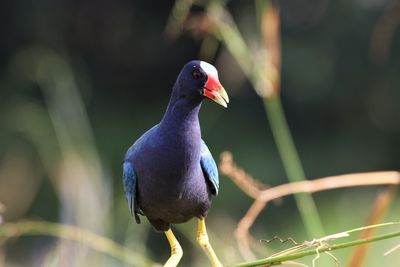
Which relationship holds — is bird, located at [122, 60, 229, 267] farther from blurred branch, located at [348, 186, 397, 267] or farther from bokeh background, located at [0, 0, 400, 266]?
bokeh background, located at [0, 0, 400, 266]

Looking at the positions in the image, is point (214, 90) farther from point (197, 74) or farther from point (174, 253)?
point (174, 253)

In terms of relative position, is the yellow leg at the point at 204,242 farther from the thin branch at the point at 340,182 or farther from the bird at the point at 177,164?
the thin branch at the point at 340,182

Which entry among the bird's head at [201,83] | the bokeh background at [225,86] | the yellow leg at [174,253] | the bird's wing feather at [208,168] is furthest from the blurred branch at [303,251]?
the bokeh background at [225,86]

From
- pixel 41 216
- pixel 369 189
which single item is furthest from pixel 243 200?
pixel 41 216

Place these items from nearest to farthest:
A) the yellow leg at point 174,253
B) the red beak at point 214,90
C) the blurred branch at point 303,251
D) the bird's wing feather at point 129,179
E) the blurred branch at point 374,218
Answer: the blurred branch at point 303,251 < the blurred branch at point 374,218 < the red beak at point 214,90 < the bird's wing feather at point 129,179 < the yellow leg at point 174,253

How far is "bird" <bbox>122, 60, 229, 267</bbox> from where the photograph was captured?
217cm

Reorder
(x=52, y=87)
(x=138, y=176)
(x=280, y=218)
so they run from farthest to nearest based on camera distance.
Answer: (x=280, y=218) → (x=52, y=87) → (x=138, y=176)

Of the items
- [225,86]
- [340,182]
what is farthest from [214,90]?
[225,86]

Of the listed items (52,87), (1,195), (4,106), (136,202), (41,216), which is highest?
(4,106)

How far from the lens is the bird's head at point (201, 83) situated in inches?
82.4

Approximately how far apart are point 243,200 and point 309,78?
1.80 m

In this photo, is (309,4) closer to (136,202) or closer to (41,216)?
(41,216)

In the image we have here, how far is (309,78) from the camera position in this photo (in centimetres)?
940

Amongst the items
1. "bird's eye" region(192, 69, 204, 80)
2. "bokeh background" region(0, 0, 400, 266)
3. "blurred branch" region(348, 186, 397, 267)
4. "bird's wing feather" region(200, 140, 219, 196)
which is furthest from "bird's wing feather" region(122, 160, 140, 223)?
"bokeh background" region(0, 0, 400, 266)
